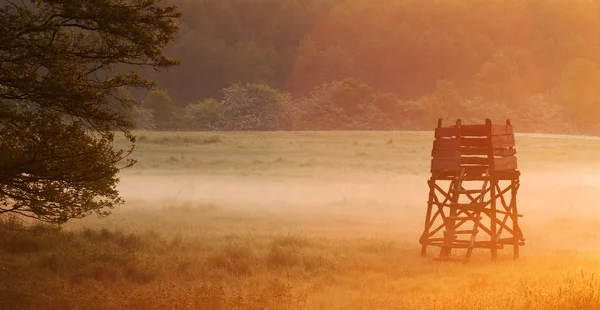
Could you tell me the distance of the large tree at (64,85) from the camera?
1925cm

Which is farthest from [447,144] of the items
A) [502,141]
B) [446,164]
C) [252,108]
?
[252,108]

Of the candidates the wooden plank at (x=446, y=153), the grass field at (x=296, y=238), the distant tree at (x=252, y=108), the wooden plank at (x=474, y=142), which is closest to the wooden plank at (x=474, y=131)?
the wooden plank at (x=474, y=142)

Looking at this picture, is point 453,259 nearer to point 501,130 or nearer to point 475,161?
point 475,161

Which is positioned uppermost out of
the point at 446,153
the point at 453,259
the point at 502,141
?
the point at 502,141

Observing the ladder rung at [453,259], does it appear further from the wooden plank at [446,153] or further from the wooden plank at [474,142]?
the wooden plank at [474,142]

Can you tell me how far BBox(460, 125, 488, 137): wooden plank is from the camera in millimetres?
25062

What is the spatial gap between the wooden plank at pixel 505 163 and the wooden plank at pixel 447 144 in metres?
1.16

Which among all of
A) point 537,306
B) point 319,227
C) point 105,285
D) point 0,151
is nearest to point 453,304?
point 537,306

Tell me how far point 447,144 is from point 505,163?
1747mm

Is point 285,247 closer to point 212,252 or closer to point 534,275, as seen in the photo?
point 212,252

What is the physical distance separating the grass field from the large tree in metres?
2.11

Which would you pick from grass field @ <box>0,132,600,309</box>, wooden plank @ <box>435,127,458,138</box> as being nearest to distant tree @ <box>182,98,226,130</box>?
grass field @ <box>0,132,600,309</box>

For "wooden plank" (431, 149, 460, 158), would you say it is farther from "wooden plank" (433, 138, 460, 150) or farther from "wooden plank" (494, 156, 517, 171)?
"wooden plank" (494, 156, 517, 171)

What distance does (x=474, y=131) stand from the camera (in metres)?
25.2
